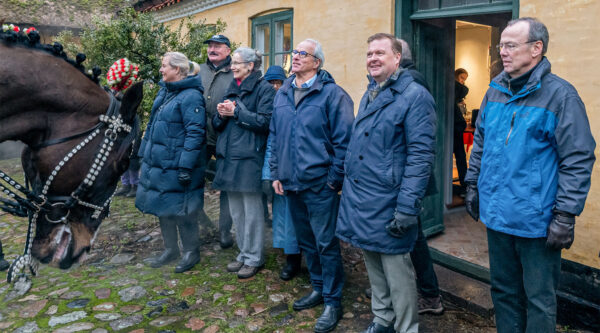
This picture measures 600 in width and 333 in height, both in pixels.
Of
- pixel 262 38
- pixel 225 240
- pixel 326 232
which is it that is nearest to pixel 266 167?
pixel 326 232

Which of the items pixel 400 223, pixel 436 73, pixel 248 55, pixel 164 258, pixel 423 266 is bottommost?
pixel 164 258

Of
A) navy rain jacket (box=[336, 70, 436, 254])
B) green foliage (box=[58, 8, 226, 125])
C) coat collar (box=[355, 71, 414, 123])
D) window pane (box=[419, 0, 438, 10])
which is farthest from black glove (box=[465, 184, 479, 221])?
green foliage (box=[58, 8, 226, 125])

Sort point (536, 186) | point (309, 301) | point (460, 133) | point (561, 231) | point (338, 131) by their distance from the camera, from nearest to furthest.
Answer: point (561, 231), point (536, 186), point (338, 131), point (309, 301), point (460, 133)

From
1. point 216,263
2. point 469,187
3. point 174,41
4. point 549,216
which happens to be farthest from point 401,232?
point 174,41

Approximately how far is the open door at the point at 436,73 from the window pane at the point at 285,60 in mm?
2532

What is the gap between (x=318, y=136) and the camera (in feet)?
11.4

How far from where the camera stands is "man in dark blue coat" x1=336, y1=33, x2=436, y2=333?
278 centimetres

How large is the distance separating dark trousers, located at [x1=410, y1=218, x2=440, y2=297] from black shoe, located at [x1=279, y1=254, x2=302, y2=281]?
1247 mm

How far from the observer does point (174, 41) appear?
267 inches

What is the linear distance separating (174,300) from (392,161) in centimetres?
235

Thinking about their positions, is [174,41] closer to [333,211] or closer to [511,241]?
[333,211]

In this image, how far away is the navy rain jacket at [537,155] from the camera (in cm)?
235

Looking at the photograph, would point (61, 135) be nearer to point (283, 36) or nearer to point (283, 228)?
point (283, 228)

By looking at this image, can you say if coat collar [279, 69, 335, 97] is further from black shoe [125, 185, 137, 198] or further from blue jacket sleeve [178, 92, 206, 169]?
black shoe [125, 185, 137, 198]
